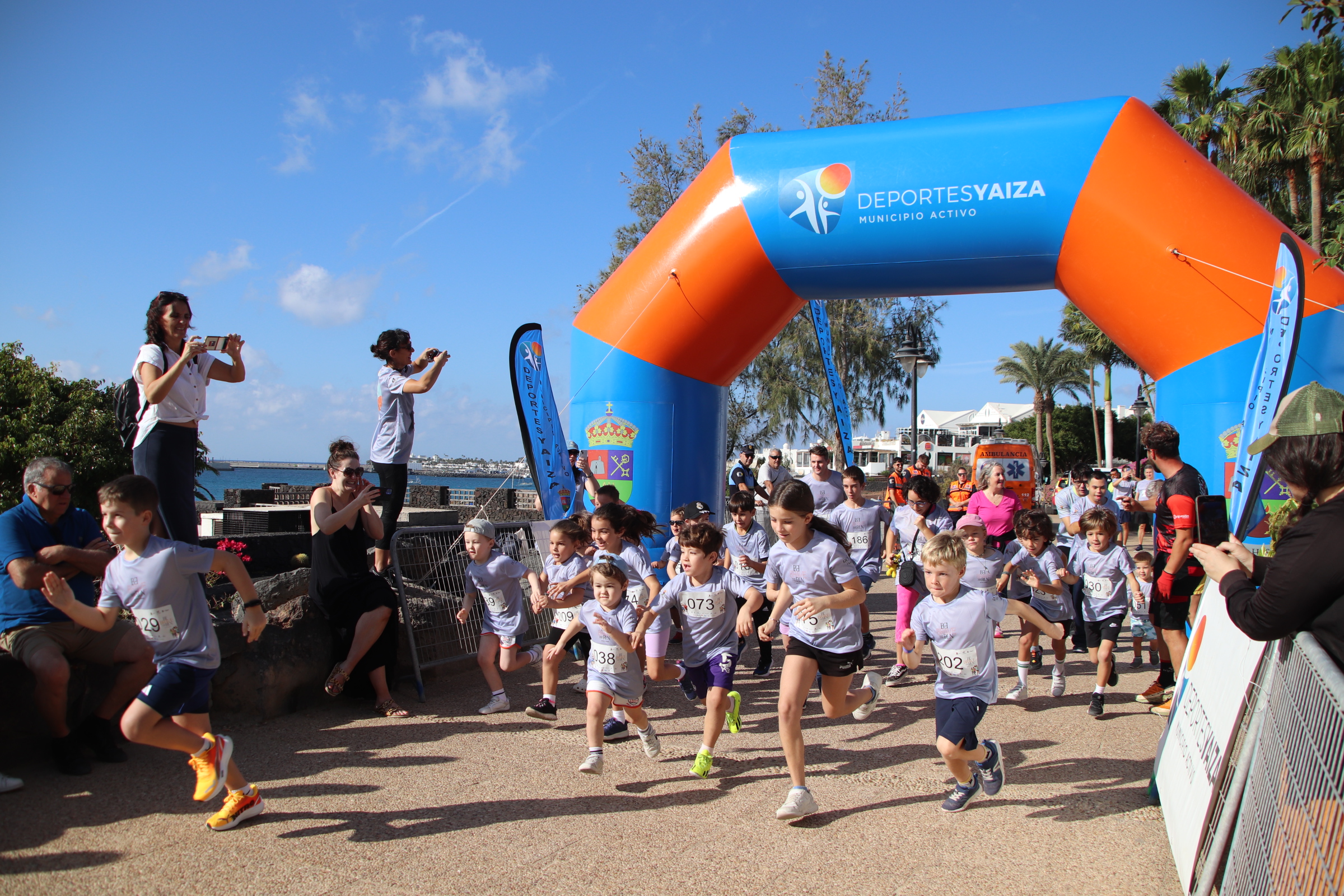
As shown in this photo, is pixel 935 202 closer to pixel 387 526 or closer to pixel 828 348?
pixel 828 348

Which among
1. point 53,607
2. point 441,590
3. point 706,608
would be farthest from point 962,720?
point 441,590

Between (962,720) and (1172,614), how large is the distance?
2.51m

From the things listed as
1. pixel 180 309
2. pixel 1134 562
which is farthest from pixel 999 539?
pixel 180 309

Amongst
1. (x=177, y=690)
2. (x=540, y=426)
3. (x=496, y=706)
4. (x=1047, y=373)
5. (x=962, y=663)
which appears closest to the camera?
(x=177, y=690)

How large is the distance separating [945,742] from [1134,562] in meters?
4.67

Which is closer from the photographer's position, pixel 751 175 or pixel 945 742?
pixel 945 742

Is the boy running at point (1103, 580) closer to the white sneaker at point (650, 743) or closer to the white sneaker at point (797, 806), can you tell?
the white sneaker at point (797, 806)

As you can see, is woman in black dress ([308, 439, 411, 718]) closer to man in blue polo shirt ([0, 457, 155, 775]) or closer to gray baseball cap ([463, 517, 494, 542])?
gray baseball cap ([463, 517, 494, 542])

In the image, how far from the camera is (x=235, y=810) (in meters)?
3.75

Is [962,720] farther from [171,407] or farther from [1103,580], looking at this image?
[171,407]

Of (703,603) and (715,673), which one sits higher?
(703,603)

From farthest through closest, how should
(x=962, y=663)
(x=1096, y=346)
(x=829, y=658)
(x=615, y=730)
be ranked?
(x=1096, y=346), (x=615, y=730), (x=829, y=658), (x=962, y=663)

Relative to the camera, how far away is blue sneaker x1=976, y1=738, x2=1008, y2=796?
158 inches

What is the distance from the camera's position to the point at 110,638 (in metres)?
4.55
